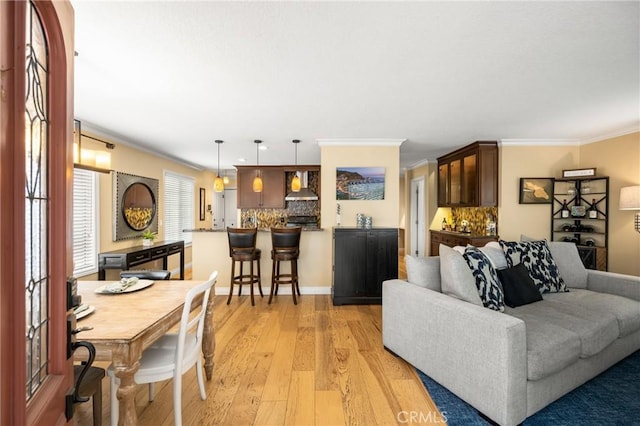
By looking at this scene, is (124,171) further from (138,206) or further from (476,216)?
(476,216)

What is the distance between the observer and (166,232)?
587cm

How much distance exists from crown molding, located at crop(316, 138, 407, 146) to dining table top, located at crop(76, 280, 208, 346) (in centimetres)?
301

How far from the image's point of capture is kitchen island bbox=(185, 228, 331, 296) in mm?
4562

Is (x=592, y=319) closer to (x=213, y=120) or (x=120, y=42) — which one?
(x=120, y=42)

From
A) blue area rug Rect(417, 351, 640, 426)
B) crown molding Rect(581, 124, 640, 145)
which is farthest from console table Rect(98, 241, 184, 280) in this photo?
crown molding Rect(581, 124, 640, 145)

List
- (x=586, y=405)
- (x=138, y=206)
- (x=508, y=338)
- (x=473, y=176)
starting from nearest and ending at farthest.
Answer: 1. (x=508, y=338)
2. (x=586, y=405)
3. (x=473, y=176)
4. (x=138, y=206)

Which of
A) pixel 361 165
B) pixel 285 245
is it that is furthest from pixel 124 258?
pixel 361 165

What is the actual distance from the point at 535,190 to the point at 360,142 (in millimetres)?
2887

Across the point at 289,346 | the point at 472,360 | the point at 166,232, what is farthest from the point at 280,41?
the point at 166,232

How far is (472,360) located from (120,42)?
3.12 meters

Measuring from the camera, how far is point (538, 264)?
107 inches

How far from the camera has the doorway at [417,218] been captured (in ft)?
21.7

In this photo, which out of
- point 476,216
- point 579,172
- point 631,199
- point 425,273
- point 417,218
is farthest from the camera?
point 417,218

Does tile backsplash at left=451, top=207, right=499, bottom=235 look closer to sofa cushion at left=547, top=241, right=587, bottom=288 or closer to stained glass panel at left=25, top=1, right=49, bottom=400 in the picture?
sofa cushion at left=547, top=241, right=587, bottom=288
